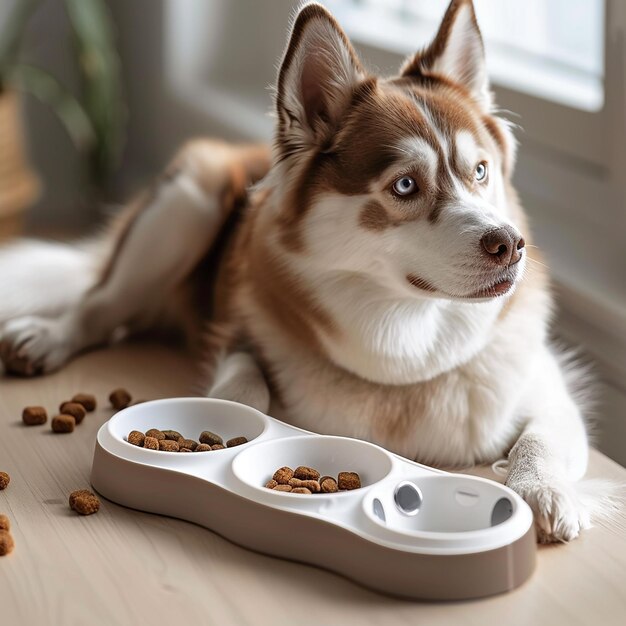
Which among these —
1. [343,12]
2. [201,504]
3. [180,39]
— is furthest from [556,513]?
[180,39]

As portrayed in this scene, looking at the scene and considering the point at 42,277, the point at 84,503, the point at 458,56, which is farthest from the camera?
the point at 42,277

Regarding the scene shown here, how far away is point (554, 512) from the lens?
122 centimetres

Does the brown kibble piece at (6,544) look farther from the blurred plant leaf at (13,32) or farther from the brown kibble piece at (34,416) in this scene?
the blurred plant leaf at (13,32)

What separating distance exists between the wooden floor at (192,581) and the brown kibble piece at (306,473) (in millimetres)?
107

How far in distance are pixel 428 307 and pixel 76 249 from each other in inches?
41.4

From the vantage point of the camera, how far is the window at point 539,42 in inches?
74.3

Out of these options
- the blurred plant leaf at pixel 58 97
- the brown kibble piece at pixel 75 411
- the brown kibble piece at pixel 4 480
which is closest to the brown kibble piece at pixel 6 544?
the brown kibble piece at pixel 4 480

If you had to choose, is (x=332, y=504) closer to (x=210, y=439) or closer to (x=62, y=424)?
(x=210, y=439)

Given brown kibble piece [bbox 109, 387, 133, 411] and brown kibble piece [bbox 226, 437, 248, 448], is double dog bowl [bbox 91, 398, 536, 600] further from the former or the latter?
brown kibble piece [bbox 109, 387, 133, 411]

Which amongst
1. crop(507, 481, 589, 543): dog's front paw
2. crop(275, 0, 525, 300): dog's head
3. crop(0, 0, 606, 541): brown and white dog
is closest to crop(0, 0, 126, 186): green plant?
crop(0, 0, 606, 541): brown and white dog

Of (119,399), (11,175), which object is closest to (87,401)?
(119,399)

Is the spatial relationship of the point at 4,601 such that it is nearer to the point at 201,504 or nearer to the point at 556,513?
the point at 201,504

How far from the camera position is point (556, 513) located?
1.21 meters

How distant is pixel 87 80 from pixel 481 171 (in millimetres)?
1449
